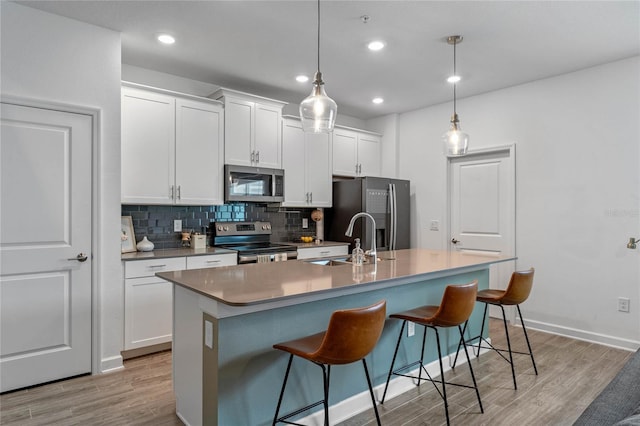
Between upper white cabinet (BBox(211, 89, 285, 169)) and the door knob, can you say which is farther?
upper white cabinet (BBox(211, 89, 285, 169))

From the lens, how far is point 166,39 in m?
3.36

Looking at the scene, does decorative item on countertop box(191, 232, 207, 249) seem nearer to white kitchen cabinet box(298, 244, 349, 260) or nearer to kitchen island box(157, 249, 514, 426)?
white kitchen cabinet box(298, 244, 349, 260)

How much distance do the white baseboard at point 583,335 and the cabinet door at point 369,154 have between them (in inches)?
107

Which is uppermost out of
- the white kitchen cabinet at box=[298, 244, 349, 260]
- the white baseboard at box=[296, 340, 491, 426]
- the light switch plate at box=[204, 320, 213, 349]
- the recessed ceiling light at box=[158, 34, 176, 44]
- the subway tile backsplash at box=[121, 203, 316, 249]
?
the recessed ceiling light at box=[158, 34, 176, 44]

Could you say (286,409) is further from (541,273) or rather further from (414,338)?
(541,273)

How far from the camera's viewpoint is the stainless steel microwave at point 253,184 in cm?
423

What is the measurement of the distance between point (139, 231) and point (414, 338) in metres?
2.79

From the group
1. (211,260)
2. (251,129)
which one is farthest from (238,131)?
(211,260)

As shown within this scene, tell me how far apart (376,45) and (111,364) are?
3440mm

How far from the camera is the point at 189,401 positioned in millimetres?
2236

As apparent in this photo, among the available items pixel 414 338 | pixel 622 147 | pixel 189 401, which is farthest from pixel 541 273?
pixel 189 401

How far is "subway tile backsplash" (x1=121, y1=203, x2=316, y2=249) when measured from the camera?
3979 millimetres

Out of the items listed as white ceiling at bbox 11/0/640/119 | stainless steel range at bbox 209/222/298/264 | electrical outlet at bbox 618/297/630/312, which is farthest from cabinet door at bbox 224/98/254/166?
electrical outlet at bbox 618/297/630/312

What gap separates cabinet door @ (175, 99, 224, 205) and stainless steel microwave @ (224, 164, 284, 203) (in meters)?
0.10
